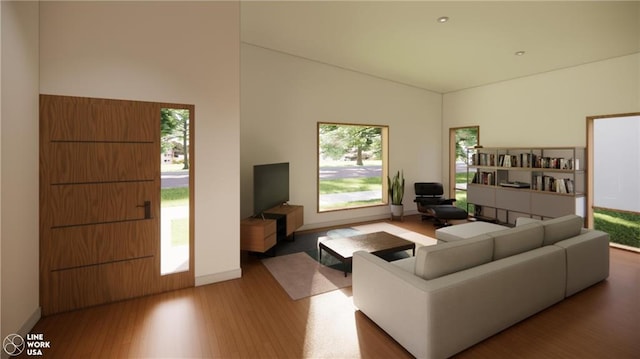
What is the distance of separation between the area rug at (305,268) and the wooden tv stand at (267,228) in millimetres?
278

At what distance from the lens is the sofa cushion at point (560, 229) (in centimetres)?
299

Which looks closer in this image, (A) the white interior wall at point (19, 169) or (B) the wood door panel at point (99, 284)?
(A) the white interior wall at point (19, 169)

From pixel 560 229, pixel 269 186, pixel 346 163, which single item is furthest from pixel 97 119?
pixel 346 163

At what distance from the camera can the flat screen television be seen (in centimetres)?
437

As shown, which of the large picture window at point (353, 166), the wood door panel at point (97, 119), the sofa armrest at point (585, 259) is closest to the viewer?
the wood door panel at point (97, 119)

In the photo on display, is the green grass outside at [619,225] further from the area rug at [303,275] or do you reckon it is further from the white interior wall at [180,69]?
the white interior wall at [180,69]

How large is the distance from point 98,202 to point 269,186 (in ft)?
7.55

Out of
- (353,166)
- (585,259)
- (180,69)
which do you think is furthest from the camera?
(353,166)

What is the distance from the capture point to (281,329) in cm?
253

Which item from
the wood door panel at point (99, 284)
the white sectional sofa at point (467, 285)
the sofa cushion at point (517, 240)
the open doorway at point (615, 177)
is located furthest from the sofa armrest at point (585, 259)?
the wood door panel at point (99, 284)

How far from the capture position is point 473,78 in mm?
6109

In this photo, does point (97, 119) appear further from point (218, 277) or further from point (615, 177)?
point (615, 177)

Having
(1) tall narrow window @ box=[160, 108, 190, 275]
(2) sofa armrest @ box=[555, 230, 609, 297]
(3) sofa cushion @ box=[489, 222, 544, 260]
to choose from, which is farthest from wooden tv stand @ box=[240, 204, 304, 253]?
(2) sofa armrest @ box=[555, 230, 609, 297]

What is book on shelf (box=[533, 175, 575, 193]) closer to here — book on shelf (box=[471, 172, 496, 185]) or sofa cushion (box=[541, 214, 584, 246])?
book on shelf (box=[471, 172, 496, 185])
